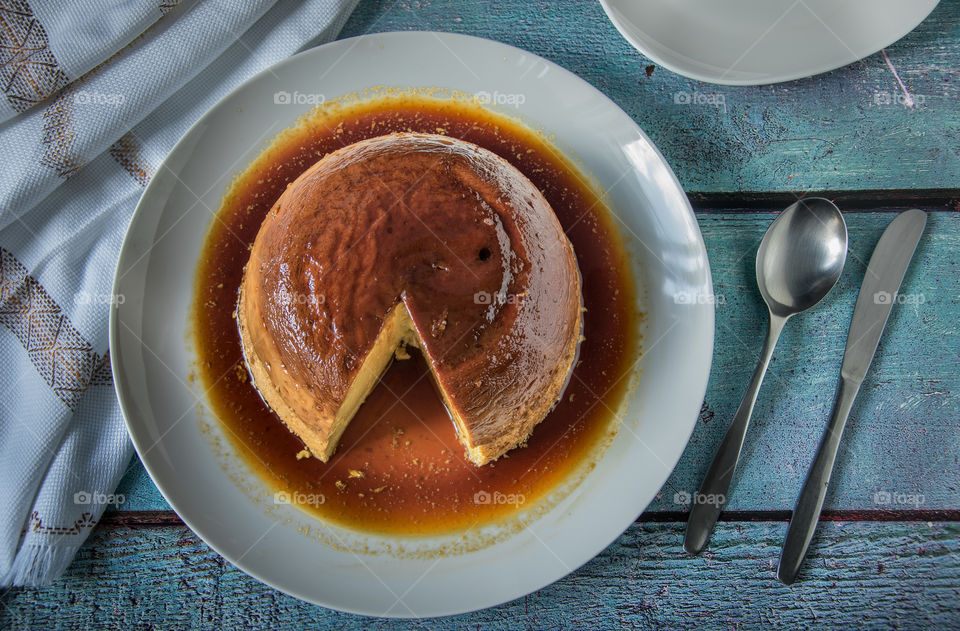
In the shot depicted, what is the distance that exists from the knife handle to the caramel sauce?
25.1 inches

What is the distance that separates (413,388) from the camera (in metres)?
1.85

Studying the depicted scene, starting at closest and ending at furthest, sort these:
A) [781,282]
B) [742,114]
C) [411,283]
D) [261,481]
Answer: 1. [411,283]
2. [261,481]
3. [781,282]
4. [742,114]

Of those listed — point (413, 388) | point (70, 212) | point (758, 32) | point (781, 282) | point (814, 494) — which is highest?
point (70, 212)

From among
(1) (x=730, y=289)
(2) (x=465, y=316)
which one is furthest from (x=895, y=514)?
(2) (x=465, y=316)

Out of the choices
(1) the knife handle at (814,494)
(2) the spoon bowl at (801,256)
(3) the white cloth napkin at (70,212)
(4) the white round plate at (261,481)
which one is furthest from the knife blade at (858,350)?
(3) the white cloth napkin at (70,212)

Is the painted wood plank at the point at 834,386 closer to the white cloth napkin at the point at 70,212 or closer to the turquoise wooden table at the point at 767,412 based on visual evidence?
the turquoise wooden table at the point at 767,412

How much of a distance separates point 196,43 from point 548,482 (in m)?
1.69

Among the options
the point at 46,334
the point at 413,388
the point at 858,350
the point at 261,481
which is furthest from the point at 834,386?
the point at 46,334

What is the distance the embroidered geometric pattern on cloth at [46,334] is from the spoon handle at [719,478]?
1.84 metres

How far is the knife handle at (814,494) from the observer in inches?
71.3

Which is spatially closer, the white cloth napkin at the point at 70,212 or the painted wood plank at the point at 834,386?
the white cloth napkin at the point at 70,212

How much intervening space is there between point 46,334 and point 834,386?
2.40 meters

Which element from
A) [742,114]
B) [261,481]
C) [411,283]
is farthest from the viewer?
[742,114]

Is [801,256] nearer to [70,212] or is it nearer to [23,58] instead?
[70,212]
